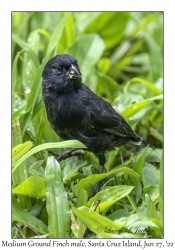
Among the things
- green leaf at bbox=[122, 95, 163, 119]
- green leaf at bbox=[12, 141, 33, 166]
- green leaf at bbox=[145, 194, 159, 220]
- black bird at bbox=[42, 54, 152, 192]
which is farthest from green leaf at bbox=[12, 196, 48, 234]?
green leaf at bbox=[122, 95, 163, 119]

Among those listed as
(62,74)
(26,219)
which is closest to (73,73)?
(62,74)

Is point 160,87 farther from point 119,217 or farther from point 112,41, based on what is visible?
point 119,217

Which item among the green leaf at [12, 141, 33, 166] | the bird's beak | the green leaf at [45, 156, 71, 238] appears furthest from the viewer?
the bird's beak

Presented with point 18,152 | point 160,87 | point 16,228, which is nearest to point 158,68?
point 160,87

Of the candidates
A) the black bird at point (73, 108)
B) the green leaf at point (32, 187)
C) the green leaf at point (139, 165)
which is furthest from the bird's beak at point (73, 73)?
the green leaf at point (32, 187)

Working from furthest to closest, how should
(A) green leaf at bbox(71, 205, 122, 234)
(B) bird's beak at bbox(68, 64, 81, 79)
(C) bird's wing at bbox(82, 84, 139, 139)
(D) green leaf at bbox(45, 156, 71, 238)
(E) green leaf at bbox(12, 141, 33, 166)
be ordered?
(C) bird's wing at bbox(82, 84, 139, 139), (B) bird's beak at bbox(68, 64, 81, 79), (E) green leaf at bbox(12, 141, 33, 166), (D) green leaf at bbox(45, 156, 71, 238), (A) green leaf at bbox(71, 205, 122, 234)

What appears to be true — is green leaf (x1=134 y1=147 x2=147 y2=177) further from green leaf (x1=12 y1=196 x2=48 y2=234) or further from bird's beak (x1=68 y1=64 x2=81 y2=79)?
green leaf (x1=12 y1=196 x2=48 y2=234)
